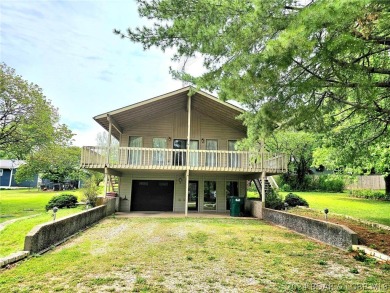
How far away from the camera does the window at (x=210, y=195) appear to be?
631 inches

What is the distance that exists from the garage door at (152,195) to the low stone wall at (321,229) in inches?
277

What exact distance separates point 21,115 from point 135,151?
30.1ft

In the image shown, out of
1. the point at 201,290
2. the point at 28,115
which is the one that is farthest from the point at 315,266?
the point at 28,115

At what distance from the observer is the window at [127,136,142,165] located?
1385 centimetres

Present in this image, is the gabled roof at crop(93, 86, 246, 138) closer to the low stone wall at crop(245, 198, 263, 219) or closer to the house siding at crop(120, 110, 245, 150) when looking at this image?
the house siding at crop(120, 110, 245, 150)

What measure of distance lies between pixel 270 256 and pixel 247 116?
3.53 meters

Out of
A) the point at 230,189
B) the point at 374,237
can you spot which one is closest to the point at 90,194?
the point at 230,189

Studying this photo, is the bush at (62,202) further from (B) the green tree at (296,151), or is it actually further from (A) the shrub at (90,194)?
(B) the green tree at (296,151)

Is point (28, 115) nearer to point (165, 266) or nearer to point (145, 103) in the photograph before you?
point (145, 103)

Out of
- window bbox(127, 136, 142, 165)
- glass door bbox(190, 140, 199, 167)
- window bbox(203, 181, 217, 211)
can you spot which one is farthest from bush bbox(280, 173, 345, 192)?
window bbox(127, 136, 142, 165)

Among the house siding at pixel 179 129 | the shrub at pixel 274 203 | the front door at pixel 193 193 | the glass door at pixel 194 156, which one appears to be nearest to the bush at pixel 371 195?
the shrub at pixel 274 203

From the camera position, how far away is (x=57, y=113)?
73.2 feet

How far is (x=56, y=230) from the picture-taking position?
7023 mm

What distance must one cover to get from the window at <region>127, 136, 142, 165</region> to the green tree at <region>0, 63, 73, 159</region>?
7319mm
